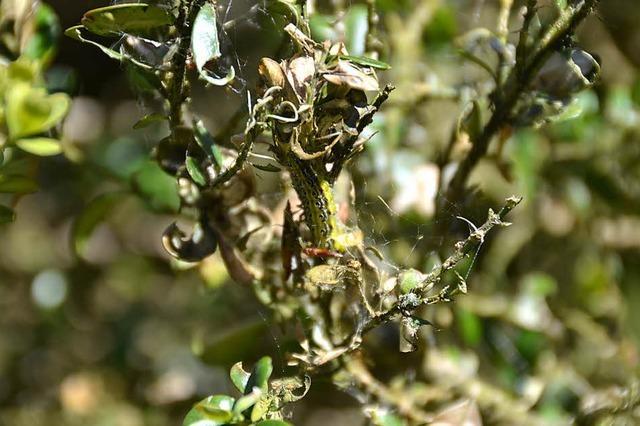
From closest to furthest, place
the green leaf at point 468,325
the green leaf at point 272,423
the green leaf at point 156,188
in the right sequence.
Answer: the green leaf at point 272,423 < the green leaf at point 156,188 < the green leaf at point 468,325

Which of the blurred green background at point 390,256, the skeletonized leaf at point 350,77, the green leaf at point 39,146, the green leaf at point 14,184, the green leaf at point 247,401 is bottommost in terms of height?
the blurred green background at point 390,256

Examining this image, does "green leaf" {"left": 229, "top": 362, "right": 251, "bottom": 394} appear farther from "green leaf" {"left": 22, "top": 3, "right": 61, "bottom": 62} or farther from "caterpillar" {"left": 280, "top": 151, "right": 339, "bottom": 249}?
"green leaf" {"left": 22, "top": 3, "right": 61, "bottom": 62}

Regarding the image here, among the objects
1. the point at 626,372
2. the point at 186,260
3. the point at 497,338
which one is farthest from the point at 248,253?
the point at 626,372

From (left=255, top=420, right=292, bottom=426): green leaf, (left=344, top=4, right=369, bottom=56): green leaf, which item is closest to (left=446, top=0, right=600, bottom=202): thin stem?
(left=344, top=4, right=369, bottom=56): green leaf

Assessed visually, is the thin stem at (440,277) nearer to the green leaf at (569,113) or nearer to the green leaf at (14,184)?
the green leaf at (569,113)

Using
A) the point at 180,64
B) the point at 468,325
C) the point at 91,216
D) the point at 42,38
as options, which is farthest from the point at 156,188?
the point at 468,325

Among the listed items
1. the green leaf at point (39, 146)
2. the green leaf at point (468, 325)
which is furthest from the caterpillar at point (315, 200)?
the green leaf at point (468, 325)

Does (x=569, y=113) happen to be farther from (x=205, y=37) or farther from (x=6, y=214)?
(x=6, y=214)
